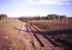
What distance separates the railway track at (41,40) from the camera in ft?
30.4

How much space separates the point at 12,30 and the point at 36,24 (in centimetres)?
71

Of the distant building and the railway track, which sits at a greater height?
the distant building

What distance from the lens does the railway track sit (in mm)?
9266

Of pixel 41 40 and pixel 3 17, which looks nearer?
pixel 3 17

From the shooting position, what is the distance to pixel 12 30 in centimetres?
952

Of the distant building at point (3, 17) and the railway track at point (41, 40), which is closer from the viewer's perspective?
the distant building at point (3, 17)

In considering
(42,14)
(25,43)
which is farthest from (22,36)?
(42,14)

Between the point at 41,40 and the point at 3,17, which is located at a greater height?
the point at 3,17

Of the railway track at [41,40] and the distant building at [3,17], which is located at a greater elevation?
the distant building at [3,17]

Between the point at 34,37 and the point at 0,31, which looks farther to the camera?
the point at 34,37

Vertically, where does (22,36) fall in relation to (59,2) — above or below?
below

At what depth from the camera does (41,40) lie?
1082cm

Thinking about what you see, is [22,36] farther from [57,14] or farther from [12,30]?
[57,14]

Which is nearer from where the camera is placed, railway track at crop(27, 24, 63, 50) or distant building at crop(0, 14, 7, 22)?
distant building at crop(0, 14, 7, 22)
